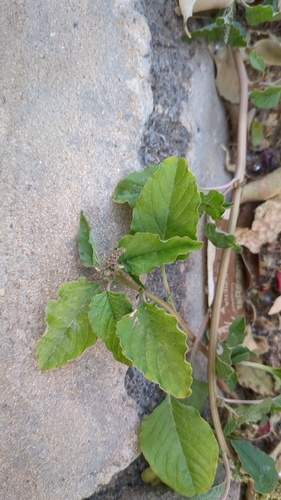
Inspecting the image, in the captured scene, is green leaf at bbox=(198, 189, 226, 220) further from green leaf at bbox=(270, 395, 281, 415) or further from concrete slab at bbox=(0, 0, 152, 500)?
green leaf at bbox=(270, 395, 281, 415)

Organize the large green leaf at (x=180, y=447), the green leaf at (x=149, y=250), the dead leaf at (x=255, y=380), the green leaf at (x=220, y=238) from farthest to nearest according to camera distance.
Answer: the dead leaf at (x=255, y=380)
the green leaf at (x=220, y=238)
the large green leaf at (x=180, y=447)
the green leaf at (x=149, y=250)

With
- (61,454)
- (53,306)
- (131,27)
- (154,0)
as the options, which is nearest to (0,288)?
(53,306)

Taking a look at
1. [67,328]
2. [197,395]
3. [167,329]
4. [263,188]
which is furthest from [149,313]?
[263,188]

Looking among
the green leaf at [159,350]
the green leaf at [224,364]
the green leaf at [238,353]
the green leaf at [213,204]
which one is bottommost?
the green leaf at [238,353]

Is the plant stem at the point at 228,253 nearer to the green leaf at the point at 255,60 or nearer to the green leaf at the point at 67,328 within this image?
the green leaf at the point at 255,60

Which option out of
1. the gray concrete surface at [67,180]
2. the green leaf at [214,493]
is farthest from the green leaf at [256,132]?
the green leaf at [214,493]
